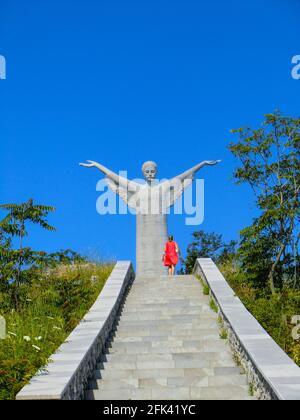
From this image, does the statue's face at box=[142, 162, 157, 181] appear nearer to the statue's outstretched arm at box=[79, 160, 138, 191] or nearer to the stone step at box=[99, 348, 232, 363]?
the statue's outstretched arm at box=[79, 160, 138, 191]

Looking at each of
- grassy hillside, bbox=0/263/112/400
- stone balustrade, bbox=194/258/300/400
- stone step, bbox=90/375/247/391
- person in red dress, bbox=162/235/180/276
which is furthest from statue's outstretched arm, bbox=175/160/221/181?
stone step, bbox=90/375/247/391

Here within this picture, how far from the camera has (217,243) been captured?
27719 millimetres

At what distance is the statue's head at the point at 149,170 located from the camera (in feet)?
68.9

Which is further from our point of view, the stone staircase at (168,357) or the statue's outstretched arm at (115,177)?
the statue's outstretched arm at (115,177)

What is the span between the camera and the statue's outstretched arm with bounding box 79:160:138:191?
69.1 feet

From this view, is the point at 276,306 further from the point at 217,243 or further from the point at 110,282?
the point at 217,243

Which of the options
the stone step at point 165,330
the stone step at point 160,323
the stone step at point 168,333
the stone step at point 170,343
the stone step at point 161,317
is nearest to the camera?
the stone step at point 170,343

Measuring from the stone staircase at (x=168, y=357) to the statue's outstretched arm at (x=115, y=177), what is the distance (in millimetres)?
8469

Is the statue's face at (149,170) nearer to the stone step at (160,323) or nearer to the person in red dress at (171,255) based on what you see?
the person in red dress at (171,255)

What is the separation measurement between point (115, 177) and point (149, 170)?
4.05 feet

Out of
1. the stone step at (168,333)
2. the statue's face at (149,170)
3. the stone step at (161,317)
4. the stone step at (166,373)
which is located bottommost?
the stone step at (166,373)

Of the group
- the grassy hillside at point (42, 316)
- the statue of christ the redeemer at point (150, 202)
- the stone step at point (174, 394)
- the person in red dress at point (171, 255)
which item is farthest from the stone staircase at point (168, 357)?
the statue of christ the redeemer at point (150, 202)

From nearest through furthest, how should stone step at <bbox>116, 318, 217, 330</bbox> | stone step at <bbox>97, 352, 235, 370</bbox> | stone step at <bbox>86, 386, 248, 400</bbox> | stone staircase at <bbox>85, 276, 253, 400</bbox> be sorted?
1. stone step at <bbox>86, 386, 248, 400</bbox>
2. stone staircase at <bbox>85, 276, 253, 400</bbox>
3. stone step at <bbox>97, 352, 235, 370</bbox>
4. stone step at <bbox>116, 318, 217, 330</bbox>
